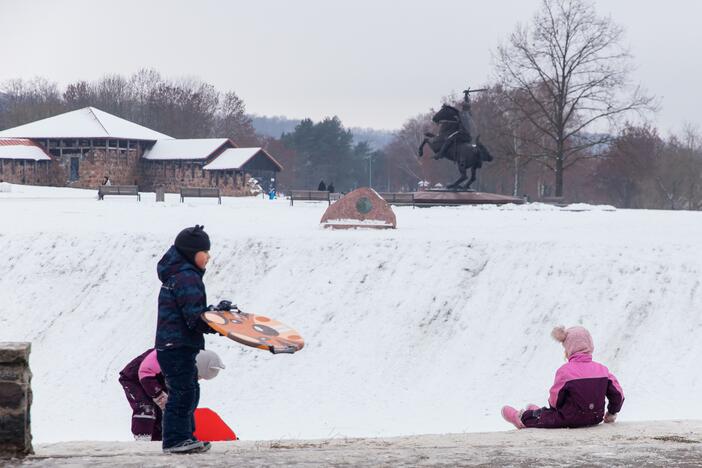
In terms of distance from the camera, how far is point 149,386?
664cm

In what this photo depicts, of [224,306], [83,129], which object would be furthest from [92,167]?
[224,306]

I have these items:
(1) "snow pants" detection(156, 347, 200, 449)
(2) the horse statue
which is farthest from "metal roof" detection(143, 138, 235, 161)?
(1) "snow pants" detection(156, 347, 200, 449)

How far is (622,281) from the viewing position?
1723cm

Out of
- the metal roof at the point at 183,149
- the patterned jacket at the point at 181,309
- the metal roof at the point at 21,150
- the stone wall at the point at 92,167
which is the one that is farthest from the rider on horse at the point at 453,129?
the metal roof at the point at 21,150

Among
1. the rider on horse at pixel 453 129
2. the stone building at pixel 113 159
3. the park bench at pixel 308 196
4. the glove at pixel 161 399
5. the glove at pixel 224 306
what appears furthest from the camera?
the stone building at pixel 113 159

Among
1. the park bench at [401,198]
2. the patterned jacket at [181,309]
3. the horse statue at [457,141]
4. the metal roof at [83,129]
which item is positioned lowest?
the patterned jacket at [181,309]

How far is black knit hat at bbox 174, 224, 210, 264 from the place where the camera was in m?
6.15

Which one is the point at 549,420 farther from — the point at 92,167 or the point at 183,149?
the point at 183,149

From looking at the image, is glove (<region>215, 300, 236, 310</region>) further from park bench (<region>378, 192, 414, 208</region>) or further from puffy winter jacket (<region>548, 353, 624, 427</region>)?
park bench (<region>378, 192, 414, 208</region>)

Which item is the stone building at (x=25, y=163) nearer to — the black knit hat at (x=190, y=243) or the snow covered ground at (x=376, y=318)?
the snow covered ground at (x=376, y=318)

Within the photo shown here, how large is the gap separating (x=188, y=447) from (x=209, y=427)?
1.29 metres

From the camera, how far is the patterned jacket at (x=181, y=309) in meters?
6.02

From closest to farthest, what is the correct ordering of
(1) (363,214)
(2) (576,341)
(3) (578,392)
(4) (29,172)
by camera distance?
(3) (578,392), (2) (576,341), (1) (363,214), (4) (29,172)

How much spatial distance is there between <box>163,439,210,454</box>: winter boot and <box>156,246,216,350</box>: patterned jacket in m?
0.64
